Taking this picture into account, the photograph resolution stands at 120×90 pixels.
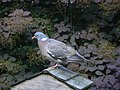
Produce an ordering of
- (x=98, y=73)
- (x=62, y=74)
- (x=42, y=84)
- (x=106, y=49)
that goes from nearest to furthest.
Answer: (x=42, y=84)
(x=62, y=74)
(x=98, y=73)
(x=106, y=49)

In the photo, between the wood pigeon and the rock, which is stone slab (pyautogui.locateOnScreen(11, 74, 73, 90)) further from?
the rock

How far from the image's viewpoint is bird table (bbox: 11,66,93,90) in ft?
7.38

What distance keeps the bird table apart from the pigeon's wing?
22.1 inches

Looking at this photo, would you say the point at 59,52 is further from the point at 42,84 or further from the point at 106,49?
the point at 106,49

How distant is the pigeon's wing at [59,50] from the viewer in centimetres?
295

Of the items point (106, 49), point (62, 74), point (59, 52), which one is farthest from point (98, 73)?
point (62, 74)

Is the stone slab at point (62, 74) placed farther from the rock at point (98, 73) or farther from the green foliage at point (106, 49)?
the green foliage at point (106, 49)

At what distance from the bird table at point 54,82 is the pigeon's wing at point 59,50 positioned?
1.84 feet

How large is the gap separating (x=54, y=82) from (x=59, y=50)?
2.31ft

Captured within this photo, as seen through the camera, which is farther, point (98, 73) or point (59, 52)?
point (98, 73)

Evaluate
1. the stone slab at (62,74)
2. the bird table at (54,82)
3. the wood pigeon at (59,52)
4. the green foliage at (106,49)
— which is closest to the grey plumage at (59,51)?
the wood pigeon at (59,52)

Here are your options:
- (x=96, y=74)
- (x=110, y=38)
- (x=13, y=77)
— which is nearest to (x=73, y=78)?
(x=96, y=74)

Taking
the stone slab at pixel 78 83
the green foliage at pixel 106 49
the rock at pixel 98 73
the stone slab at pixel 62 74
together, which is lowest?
the rock at pixel 98 73

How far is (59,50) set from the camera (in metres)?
2.97
